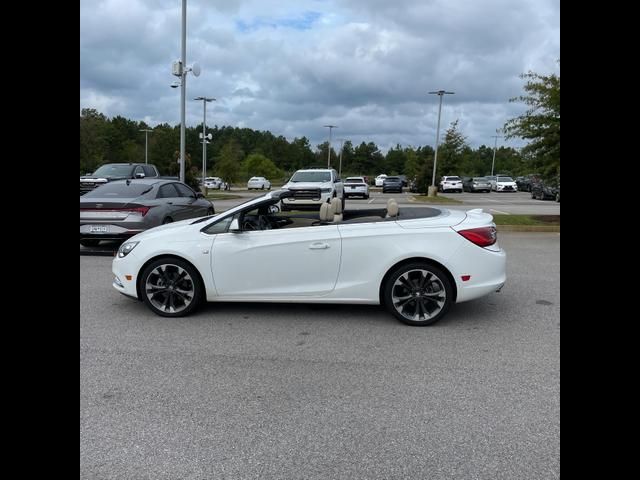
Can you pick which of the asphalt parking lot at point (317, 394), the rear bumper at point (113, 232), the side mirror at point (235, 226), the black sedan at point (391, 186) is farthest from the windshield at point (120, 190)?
the black sedan at point (391, 186)

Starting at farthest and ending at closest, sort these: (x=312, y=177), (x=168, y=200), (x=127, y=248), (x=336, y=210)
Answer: (x=312, y=177) < (x=168, y=200) < (x=336, y=210) < (x=127, y=248)

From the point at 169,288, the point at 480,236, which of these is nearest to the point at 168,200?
the point at 169,288

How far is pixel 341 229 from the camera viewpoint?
5.71 metres

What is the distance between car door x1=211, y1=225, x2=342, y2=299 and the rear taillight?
138 centimetres

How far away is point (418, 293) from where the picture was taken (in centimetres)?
552

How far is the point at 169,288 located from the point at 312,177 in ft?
53.3

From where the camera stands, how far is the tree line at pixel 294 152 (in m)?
14.9

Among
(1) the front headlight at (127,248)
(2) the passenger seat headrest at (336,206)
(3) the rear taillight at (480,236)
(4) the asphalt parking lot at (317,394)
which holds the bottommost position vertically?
(4) the asphalt parking lot at (317,394)

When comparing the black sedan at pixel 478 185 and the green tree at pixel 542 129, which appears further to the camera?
the black sedan at pixel 478 185

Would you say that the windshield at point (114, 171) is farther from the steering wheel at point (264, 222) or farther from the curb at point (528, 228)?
the steering wheel at point (264, 222)

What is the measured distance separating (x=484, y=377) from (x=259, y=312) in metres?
2.79

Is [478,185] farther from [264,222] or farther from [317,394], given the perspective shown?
[317,394]

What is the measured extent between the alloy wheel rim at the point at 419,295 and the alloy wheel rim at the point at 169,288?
2.27 meters
